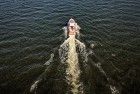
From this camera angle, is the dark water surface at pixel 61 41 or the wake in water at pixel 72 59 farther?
the dark water surface at pixel 61 41

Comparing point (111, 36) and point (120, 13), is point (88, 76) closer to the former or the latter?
point (111, 36)

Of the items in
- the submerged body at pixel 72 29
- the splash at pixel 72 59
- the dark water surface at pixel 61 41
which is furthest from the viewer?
the submerged body at pixel 72 29

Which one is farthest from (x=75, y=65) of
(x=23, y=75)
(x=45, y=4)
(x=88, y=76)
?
(x=45, y=4)

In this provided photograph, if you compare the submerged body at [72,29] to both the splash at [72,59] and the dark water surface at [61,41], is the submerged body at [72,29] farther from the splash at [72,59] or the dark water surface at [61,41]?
the dark water surface at [61,41]

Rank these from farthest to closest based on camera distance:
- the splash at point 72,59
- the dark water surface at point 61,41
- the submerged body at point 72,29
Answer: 1. the submerged body at point 72,29
2. the dark water surface at point 61,41
3. the splash at point 72,59

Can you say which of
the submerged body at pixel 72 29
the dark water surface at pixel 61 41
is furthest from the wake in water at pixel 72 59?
the dark water surface at pixel 61 41

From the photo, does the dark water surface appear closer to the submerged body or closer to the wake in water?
the wake in water

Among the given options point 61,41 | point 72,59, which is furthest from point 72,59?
point 61,41

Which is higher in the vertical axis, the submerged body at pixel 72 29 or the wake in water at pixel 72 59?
the submerged body at pixel 72 29

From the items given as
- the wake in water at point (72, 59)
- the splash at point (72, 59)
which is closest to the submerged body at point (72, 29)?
the wake in water at point (72, 59)
